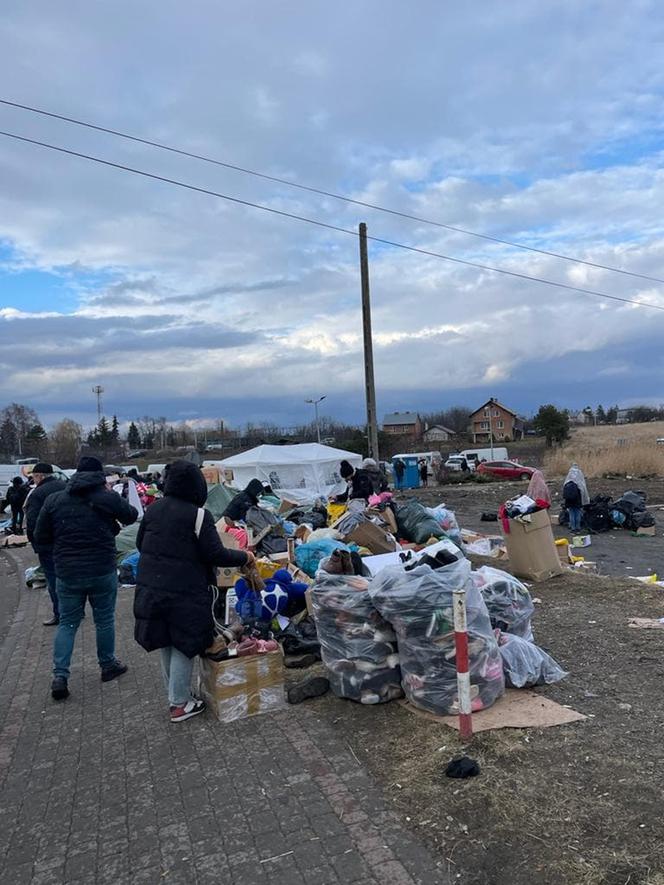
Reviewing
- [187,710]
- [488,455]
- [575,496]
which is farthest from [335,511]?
[488,455]

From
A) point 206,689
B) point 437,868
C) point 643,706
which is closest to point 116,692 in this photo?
point 206,689

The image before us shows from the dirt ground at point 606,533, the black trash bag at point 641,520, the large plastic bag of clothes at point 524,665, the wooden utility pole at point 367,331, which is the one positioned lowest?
the dirt ground at point 606,533

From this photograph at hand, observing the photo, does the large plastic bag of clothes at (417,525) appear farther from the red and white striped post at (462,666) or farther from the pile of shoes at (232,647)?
the red and white striped post at (462,666)

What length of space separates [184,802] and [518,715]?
196 centimetres

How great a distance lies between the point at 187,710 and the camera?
176 inches

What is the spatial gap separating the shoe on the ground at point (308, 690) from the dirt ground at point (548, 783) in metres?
0.08

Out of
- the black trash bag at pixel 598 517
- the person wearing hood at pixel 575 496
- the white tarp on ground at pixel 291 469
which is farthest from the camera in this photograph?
the white tarp on ground at pixel 291 469

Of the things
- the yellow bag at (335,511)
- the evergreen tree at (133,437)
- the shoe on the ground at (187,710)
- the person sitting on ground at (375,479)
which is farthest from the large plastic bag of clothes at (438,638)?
the evergreen tree at (133,437)

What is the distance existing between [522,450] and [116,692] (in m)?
58.0

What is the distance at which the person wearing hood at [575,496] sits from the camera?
14.3m

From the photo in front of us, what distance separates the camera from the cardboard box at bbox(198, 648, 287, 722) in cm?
436

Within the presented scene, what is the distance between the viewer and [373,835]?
299cm

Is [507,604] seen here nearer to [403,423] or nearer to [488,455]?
[488,455]

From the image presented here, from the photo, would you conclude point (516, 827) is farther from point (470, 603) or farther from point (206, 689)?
point (206, 689)
